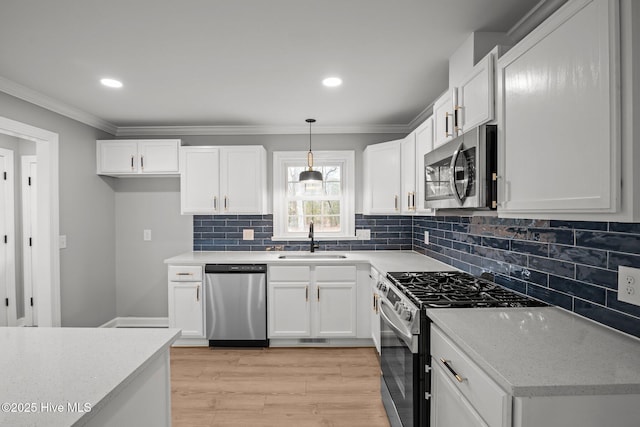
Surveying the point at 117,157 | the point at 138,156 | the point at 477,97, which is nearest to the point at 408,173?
the point at 477,97

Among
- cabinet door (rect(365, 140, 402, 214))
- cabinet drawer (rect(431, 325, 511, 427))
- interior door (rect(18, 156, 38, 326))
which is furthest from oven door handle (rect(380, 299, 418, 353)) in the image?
interior door (rect(18, 156, 38, 326))

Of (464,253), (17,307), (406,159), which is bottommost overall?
(17,307)

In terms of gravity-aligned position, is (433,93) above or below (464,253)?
above

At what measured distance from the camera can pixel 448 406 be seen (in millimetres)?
1347

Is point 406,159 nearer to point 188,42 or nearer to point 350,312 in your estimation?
point 350,312

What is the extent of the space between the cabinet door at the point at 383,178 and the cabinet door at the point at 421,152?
50 centimetres

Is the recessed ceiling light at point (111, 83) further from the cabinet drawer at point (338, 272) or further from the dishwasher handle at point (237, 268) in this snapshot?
the cabinet drawer at point (338, 272)

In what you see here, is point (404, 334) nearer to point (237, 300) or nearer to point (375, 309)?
point (375, 309)

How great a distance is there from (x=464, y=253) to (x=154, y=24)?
8.44 ft

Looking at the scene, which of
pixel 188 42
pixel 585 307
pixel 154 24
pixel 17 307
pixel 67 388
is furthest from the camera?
pixel 17 307

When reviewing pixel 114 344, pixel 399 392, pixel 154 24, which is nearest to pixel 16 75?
pixel 154 24

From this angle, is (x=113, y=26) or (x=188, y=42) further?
(x=188, y=42)

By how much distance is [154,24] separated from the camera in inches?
70.8

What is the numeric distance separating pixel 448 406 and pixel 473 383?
0.29 meters
